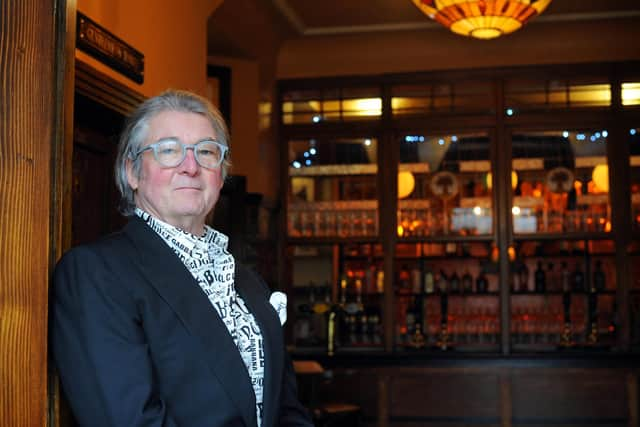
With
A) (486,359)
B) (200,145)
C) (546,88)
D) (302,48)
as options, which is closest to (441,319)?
(486,359)

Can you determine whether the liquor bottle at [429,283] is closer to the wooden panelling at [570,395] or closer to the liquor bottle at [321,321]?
the liquor bottle at [321,321]

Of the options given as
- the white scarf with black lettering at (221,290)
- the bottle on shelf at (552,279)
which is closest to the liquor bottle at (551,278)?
the bottle on shelf at (552,279)

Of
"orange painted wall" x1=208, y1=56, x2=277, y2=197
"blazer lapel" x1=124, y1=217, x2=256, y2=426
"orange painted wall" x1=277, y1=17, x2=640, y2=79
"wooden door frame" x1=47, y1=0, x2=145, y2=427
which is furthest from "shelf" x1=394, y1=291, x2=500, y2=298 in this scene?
"wooden door frame" x1=47, y1=0, x2=145, y2=427

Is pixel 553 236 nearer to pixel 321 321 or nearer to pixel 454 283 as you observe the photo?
pixel 454 283

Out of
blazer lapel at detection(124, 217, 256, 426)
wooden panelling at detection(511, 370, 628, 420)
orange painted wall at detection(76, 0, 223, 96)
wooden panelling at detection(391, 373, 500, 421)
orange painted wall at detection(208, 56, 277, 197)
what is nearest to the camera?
blazer lapel at detection(124, 217, 256, 426)

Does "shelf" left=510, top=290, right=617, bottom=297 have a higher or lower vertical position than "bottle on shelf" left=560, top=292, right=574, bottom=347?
higher

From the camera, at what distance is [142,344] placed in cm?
165

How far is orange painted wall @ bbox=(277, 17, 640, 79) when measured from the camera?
24.2ft

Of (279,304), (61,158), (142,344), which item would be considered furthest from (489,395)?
(61,158)

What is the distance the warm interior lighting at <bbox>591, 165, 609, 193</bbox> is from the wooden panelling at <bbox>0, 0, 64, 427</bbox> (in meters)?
6.63

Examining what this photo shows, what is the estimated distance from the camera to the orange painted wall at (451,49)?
7.37 metres

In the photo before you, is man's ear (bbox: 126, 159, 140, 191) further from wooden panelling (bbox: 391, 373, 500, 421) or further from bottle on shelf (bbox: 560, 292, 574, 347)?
bottle on shelf (bbox: 560, 292, 574, 347)

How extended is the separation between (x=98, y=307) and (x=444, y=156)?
21.6 feet

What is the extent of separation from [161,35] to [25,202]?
115 inches
